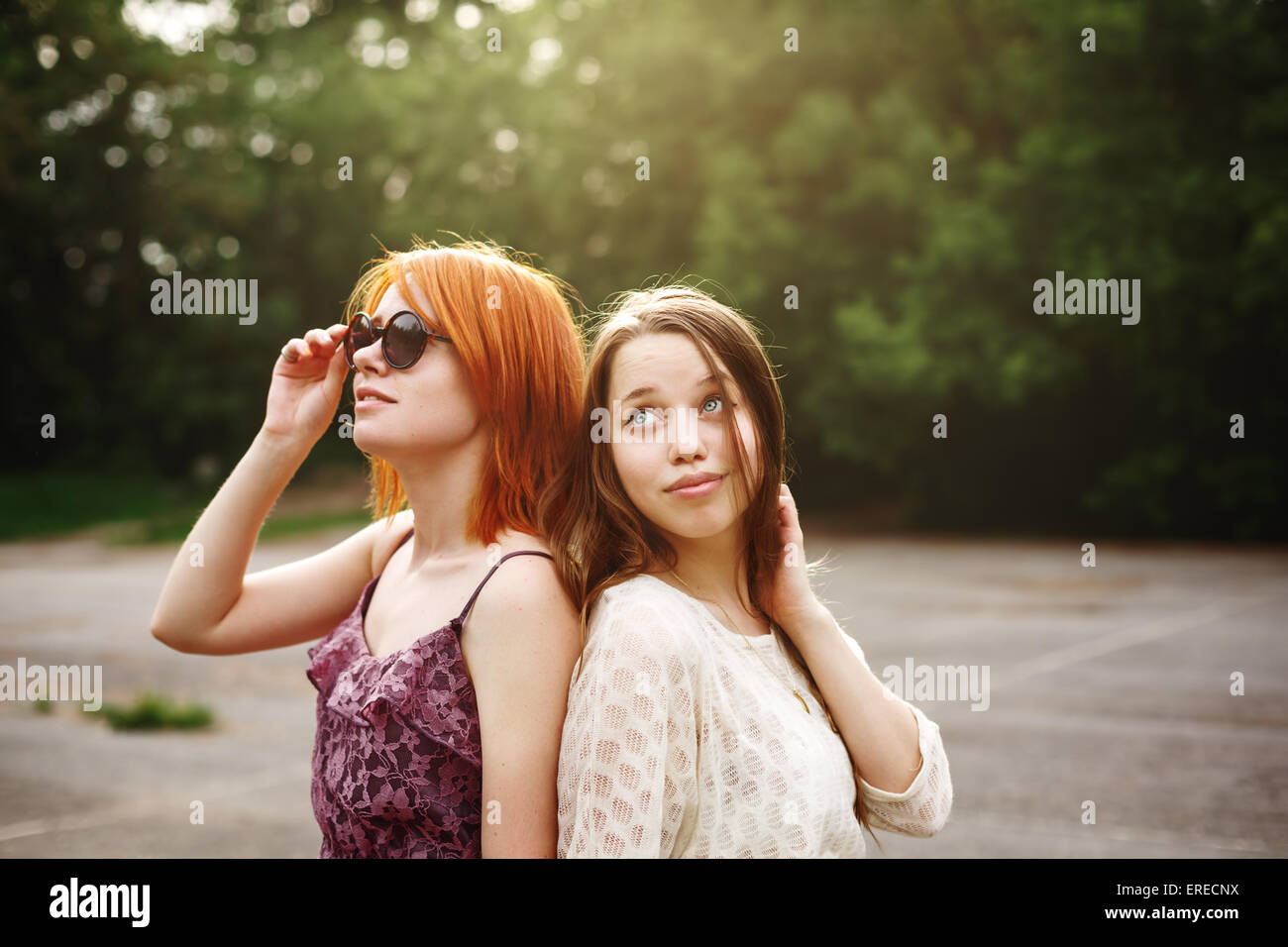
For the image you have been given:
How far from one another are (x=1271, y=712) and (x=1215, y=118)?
617 inches

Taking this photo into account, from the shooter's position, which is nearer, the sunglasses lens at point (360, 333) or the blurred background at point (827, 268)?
the sunglasses lens at point (360, 333)

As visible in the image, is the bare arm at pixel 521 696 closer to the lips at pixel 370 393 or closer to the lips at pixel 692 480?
the lips at pixel 692 480

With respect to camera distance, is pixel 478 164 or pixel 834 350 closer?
pixel 834 350

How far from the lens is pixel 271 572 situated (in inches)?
96.8

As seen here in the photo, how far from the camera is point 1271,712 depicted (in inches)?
302

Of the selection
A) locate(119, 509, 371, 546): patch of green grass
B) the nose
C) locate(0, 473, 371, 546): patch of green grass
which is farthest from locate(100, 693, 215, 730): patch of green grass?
locate(0, 473, 371, 546): patch of green grass

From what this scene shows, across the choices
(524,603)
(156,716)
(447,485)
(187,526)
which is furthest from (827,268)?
(524,603)

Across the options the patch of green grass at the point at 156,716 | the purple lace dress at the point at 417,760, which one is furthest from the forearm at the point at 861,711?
the patch of green grass at the point at 156,716

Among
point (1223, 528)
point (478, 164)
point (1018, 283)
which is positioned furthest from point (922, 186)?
point (478, 164)

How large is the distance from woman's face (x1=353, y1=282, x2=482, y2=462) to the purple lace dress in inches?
11.6

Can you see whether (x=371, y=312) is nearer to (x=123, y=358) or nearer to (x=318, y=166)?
(x=123, y=358)

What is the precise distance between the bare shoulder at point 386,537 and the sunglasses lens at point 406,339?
43 cm

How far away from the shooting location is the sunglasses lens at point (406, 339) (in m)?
2.06

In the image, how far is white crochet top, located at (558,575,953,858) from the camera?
1.69 meters
